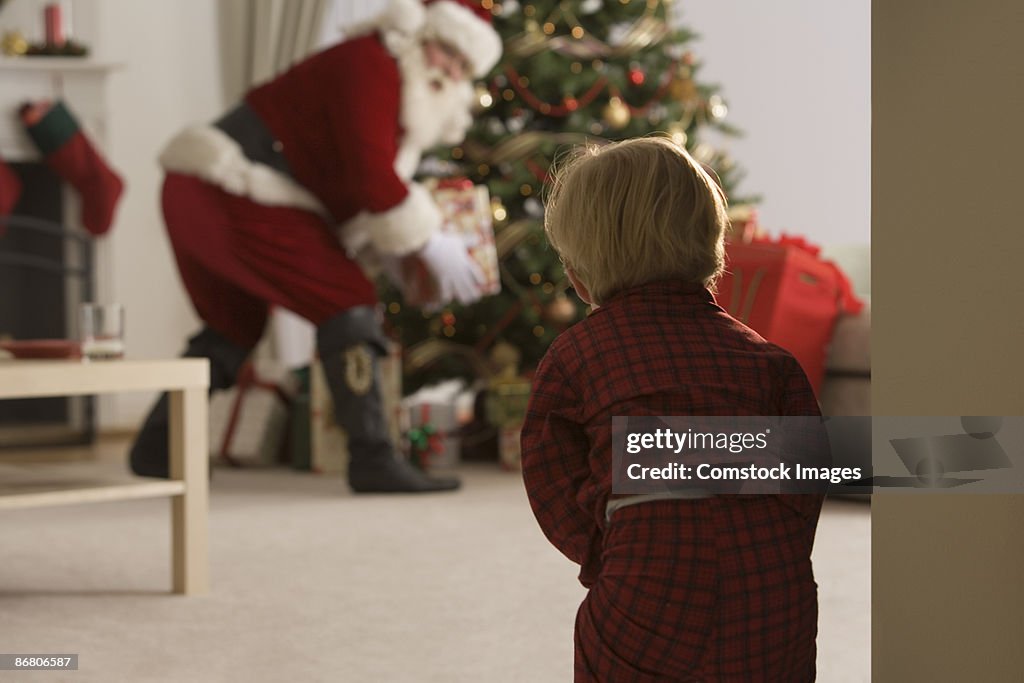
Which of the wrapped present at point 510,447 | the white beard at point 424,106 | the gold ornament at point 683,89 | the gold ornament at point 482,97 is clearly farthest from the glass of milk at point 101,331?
the gold ornament at point 683,89

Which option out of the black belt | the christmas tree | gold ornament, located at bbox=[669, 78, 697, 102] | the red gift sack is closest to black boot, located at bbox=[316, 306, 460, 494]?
the black belt

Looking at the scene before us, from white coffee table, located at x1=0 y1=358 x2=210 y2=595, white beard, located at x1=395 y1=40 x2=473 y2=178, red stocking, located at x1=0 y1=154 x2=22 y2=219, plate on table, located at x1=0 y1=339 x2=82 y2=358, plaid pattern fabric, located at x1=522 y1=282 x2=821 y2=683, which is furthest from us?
red stocking, located at x1=0 y1=154 x2=22 y2=219

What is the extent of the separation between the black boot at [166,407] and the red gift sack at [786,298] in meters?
1.27

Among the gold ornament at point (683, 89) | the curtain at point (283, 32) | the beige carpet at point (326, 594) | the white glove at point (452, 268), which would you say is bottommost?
the beige carpet at point (326, 594)

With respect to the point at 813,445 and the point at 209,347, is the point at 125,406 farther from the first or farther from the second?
the point at 813,445

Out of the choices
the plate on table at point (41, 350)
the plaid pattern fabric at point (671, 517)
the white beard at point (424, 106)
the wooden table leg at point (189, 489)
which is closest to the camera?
the plaid pattern fabric at point (671, 517)

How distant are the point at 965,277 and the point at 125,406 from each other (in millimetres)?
4486

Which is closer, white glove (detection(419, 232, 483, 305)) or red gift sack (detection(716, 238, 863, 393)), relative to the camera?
red gift sack (detection(716, 238, 863, 393))

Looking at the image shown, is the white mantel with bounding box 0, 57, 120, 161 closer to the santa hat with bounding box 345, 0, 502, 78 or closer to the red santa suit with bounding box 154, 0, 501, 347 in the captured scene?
the red santa suit with bounding box 154, 0, 501, 347

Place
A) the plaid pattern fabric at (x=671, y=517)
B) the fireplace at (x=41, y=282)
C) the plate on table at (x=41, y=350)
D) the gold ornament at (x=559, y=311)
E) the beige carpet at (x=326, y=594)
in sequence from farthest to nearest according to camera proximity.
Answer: the fireplace at (x=41, y=282)
the gold ornament at (x=559, y=311)
the plate on table at (x=41, y=350)
the beige carpet at (x=326, y=594)
the plaid pattern fabric at (x=671, y=517)

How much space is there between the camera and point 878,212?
1.10 metres

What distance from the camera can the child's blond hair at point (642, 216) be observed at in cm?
111

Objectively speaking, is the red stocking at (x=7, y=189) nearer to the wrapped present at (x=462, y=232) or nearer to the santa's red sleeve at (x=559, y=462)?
the wrapped present at (x=462, y=232)

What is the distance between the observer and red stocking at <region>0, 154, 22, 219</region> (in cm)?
455
